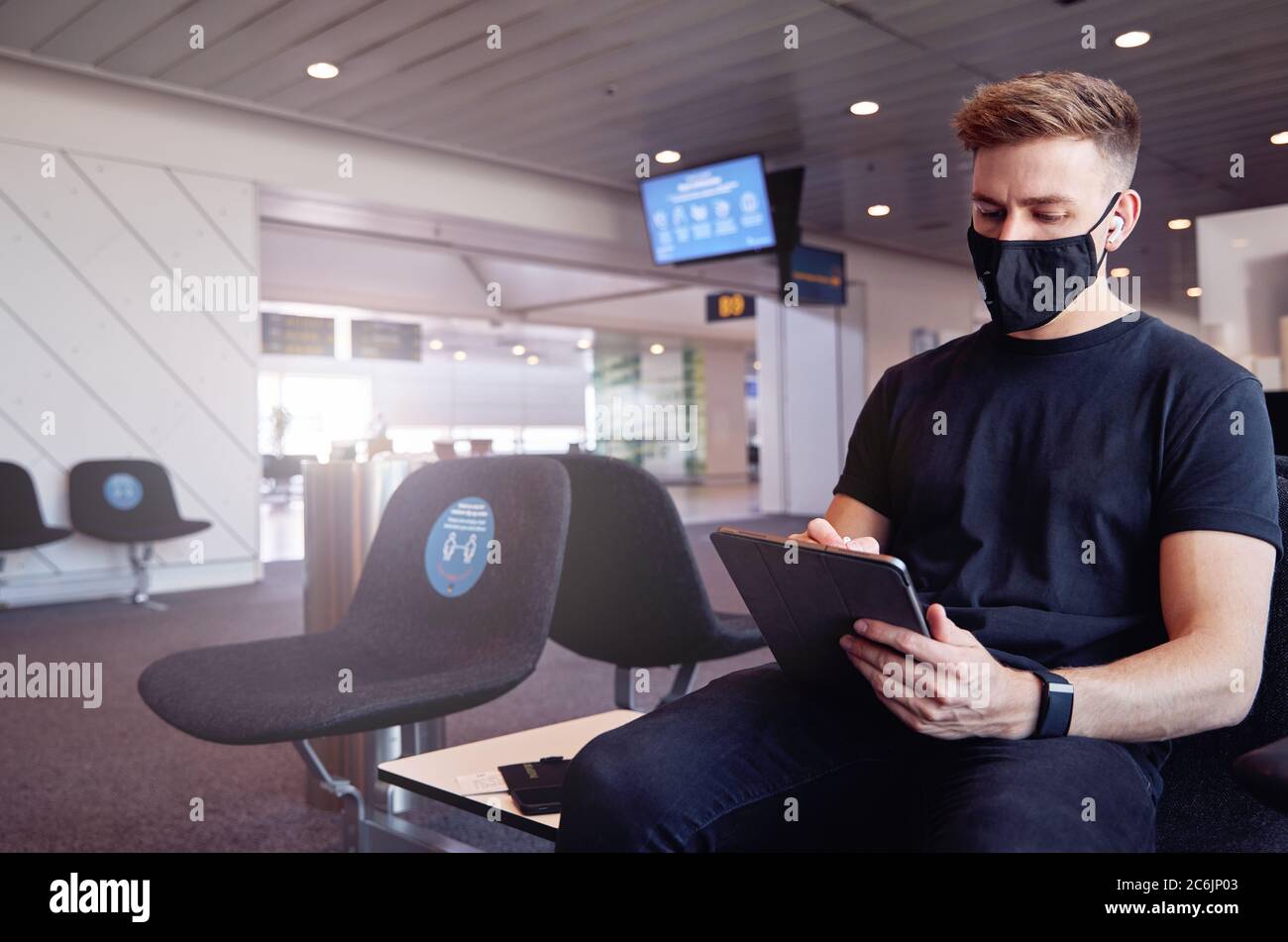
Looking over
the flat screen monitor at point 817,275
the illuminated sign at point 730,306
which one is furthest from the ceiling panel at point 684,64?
the illuminated sign at point 730,306

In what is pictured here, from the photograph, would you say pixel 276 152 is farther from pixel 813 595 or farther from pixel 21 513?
pixel 813 595

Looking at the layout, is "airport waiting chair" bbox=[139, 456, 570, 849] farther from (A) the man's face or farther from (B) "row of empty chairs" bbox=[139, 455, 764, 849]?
(A) the man's face

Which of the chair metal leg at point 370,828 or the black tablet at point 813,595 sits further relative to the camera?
the chair metal leg at point 370,828

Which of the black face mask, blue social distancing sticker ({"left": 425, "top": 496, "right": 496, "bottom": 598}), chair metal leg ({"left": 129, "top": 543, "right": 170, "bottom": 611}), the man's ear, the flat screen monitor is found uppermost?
the flat screen monitor

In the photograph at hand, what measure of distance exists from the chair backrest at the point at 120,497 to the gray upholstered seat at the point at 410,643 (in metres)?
4.02

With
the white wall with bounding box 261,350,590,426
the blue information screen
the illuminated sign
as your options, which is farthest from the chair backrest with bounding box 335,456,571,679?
the white wall with bounding box 261,350,590,426

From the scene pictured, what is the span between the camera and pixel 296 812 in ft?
8.04

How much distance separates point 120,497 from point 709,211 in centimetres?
417

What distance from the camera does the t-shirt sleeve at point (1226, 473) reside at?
3.45ft

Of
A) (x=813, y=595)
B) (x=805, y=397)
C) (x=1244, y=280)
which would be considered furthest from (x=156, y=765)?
(x=805, y=397)

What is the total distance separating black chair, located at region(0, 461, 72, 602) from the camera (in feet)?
16.8

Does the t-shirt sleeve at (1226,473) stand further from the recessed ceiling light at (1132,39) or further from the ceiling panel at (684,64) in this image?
the recessed ceiling light at (1132,39)

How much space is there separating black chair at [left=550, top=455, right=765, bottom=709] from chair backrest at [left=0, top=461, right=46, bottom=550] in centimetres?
423
